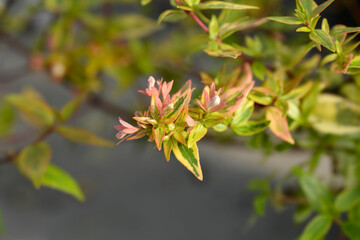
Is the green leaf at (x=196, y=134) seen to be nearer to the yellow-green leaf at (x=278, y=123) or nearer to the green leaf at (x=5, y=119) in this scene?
the yellow-green leaf at (x=278, y=123)

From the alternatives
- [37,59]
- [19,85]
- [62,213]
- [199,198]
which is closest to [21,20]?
[37,59]

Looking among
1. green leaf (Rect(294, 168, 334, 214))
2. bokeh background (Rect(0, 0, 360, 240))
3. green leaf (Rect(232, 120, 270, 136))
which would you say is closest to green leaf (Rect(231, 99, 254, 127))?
green leaf (Rect(232, 120, 270, 136))

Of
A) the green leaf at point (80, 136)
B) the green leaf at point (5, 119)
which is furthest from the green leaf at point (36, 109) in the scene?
the green leaf at point (5, 119)

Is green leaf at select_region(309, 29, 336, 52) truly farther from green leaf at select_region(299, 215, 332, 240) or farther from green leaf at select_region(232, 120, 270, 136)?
green leaf at select_region(299, 215, 332, 240)

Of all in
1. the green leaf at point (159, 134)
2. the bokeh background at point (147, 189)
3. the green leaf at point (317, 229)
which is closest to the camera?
the green leaf at point (159, 134)

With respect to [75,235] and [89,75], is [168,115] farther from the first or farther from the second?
[75,235]

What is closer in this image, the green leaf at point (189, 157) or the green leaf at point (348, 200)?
the green leaf at point (189, 157)

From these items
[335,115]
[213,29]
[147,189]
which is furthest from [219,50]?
[147,189]
